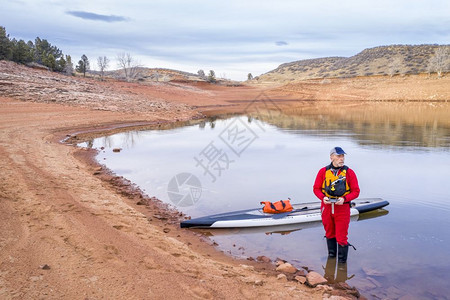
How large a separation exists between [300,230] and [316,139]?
38.2 feet

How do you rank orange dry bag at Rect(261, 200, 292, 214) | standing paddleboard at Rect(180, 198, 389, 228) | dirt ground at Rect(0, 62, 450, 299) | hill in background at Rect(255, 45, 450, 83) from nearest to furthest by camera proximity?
dirt ground at Rect(0, 62, 450, 299), standing paddleboard at Rect(180, 198, 389, 228), orange dry bag at Rect(261, 200, 292, 214), hill in background at Rect(255, 45, 450, 83)

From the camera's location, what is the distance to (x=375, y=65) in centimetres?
7819

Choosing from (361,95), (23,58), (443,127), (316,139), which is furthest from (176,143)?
(361,95)

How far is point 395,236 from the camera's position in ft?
21.6

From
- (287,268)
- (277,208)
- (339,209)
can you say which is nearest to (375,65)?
(277,208)

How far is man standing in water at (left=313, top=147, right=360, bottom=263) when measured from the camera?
477 centimetres

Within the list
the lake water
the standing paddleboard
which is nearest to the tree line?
the lake water

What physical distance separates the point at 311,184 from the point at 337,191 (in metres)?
5.14

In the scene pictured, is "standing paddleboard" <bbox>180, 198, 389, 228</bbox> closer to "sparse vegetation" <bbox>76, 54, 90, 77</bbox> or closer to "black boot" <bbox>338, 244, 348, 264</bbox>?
"black boot" <bbox>338, 244, 348, 264</bbox>

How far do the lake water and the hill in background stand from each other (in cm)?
5442

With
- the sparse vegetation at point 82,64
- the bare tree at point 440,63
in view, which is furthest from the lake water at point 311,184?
the bare tree at point 440,63

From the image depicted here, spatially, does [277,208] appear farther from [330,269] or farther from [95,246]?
[95,246]

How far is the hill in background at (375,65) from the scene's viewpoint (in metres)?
68.3

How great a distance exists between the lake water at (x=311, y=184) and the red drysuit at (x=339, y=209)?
0.69m
